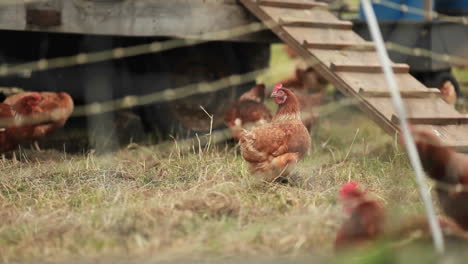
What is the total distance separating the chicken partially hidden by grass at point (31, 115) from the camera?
561 cm

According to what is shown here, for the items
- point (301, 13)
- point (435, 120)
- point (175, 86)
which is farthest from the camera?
point (175, 86)

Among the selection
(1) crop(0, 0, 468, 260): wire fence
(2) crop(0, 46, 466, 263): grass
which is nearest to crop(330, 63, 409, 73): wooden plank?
(1) crop(0, 0, 468, 260): wire fence

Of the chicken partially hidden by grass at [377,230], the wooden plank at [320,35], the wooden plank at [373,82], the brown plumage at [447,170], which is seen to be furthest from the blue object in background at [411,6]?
the chicken partially hidden by grass at [377,230]

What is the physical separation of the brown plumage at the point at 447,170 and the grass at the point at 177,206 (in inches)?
10.2

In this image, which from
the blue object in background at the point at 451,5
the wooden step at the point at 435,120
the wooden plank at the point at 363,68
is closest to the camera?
the wooden step at the point at 435,120

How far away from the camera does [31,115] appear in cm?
583

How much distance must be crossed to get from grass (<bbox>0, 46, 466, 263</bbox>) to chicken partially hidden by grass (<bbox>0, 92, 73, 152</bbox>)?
202 mm

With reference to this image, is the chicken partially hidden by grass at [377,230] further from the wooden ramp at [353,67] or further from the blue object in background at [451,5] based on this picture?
the blue object in background at [451,5]

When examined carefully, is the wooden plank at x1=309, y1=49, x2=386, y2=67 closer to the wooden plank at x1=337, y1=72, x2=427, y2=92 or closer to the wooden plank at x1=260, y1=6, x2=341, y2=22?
the wooden plank at x1=337, y1=72, x2=427, y2=92

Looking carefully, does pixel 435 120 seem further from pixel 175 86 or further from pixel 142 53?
pixel 142 53

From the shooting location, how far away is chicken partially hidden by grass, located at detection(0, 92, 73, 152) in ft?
18.4

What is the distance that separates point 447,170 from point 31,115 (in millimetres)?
3793

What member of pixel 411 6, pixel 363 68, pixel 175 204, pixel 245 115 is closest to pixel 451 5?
pixel 411 6

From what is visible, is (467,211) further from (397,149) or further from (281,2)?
(281,2)
